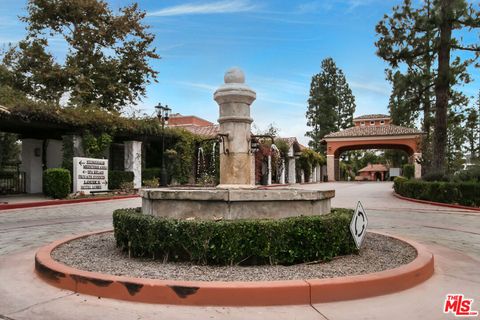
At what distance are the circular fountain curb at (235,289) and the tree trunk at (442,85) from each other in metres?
16.8

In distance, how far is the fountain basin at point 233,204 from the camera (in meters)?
5.73

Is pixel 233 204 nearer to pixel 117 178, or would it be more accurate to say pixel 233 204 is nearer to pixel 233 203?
pixel 233 203

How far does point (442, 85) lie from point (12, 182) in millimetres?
20636

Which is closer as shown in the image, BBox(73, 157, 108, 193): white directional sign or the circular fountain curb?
the circular fountain curb

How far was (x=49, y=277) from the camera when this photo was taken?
4887mm

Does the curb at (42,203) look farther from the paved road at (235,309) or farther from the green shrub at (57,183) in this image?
the paved road at (235,309)

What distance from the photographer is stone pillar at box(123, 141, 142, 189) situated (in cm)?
2233

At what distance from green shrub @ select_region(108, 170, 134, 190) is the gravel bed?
47.7 feet

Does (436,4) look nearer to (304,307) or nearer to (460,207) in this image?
(460,207)

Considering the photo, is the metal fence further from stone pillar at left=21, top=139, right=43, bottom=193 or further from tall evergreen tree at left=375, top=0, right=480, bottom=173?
tall evergreen tree at left=375, top=0, right=480, bottom=173

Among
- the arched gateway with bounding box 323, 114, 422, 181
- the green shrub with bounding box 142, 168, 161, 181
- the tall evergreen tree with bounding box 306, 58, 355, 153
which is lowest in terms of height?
the green shrub with bounding box 142, 168, 161, 181

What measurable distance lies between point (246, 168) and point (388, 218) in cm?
A: 590

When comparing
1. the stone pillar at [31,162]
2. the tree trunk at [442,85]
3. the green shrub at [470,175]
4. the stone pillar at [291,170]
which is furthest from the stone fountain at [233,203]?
the stone pillar at [291,170]

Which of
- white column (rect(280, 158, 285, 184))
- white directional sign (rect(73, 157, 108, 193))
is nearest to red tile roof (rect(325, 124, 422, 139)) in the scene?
white column (rect(280, 158, 285, 184))
